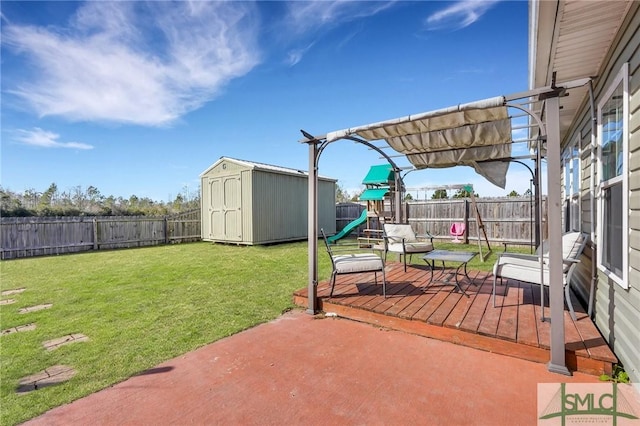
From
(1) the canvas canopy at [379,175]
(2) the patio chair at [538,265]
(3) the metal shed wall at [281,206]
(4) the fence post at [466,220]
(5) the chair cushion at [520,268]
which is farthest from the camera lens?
(3) the metal shed wall at [281,206]

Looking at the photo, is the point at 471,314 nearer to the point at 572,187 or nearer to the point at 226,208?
the point at 572,187

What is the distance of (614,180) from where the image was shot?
252 centimetres

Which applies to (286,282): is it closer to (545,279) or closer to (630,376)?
(545,279)

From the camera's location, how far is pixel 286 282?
17.4 ft

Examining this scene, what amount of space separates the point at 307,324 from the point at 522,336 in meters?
2.00

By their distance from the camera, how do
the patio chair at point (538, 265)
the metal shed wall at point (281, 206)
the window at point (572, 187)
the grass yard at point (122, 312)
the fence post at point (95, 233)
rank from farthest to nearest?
1. the metal shed wall at point (281, 206)
2. the fence post at point (95, 233)
3. the window at point (572, 187)
4. the patio chair at point (538, 265)
5. the grass yard at point (122, 312)

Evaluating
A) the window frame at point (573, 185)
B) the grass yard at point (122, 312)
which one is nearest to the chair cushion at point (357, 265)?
the grass yard at point (122, 312)

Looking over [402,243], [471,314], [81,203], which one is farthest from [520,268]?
[81,203]

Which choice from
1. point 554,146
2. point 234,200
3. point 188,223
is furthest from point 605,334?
point 188,223

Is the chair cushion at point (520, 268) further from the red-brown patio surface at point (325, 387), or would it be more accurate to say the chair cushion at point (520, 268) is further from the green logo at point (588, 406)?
the green logo at point (588, 406)

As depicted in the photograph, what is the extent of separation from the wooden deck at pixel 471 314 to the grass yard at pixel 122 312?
38.1 inches

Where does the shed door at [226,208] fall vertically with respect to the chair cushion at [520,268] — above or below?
above

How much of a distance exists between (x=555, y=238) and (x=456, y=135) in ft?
6.25

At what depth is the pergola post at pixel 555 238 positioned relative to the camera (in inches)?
86.7
